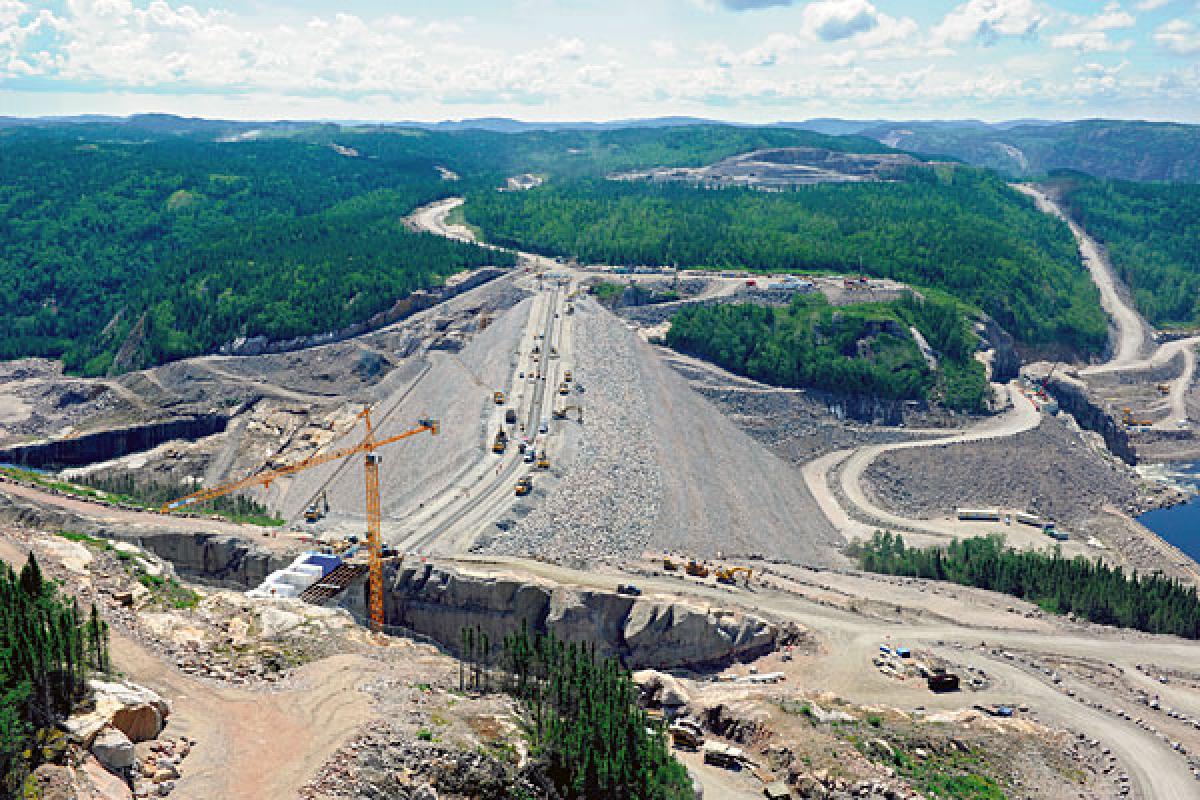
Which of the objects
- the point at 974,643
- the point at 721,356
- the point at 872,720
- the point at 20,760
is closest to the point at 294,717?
the point at 20,760

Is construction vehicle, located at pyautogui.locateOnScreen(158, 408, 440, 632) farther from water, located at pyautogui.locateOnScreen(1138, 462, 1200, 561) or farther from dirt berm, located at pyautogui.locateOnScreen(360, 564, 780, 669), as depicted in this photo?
water, located at pyautogui.locateOnScreen(1138, 462, 1200, 561)

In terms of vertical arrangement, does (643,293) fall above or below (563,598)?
above

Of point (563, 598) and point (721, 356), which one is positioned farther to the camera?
point (721, 356)

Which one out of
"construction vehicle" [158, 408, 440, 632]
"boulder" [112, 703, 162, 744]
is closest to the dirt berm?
"construction vehicle" [158, 408, 440, 632]

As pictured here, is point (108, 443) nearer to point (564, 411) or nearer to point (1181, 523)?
point (564, 411)

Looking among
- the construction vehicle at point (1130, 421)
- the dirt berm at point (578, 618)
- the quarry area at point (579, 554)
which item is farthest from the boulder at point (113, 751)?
the construction vehicle at point (1130, 421)

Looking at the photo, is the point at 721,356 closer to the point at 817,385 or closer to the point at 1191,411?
the point at 817,385
